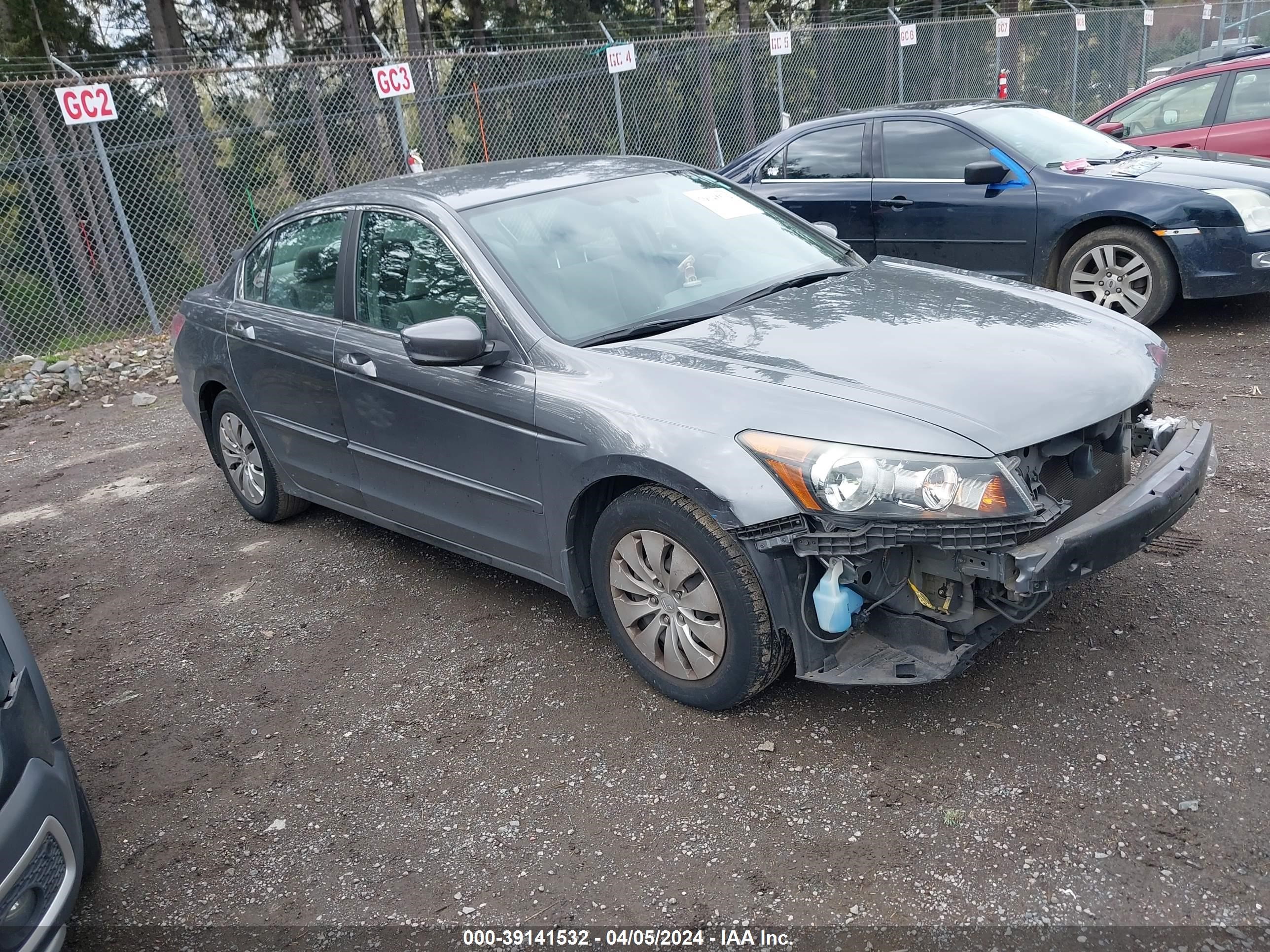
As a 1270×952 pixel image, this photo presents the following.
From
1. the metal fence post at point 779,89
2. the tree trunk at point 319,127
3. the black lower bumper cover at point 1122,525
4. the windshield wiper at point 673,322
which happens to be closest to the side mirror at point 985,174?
the windshield wiper at point 673,322

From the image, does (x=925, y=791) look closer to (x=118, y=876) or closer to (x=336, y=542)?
(x=118, y=876)

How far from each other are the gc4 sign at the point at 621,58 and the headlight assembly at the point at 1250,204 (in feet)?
24.4

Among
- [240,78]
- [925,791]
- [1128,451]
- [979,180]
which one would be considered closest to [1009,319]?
[1128,451]

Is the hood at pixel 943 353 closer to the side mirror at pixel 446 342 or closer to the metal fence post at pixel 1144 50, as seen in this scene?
the side mirror at pixel 446 342

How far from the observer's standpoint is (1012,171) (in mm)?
7141

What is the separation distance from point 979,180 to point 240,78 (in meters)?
8.61

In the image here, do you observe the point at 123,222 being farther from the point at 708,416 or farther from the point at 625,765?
the point at 625,765

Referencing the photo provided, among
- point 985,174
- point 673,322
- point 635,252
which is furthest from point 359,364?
point 985,174

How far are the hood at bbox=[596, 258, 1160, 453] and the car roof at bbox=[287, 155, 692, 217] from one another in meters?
1.00

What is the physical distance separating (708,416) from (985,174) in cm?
480

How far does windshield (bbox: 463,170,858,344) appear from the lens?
3.74 metres

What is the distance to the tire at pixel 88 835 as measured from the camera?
9.16 ft

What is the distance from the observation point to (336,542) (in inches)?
204

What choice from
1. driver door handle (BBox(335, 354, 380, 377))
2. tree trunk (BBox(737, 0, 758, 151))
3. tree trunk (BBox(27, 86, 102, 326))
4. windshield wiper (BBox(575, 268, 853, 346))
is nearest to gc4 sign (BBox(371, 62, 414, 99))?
tree trunk (BBox(27, 86, 102, 326))
